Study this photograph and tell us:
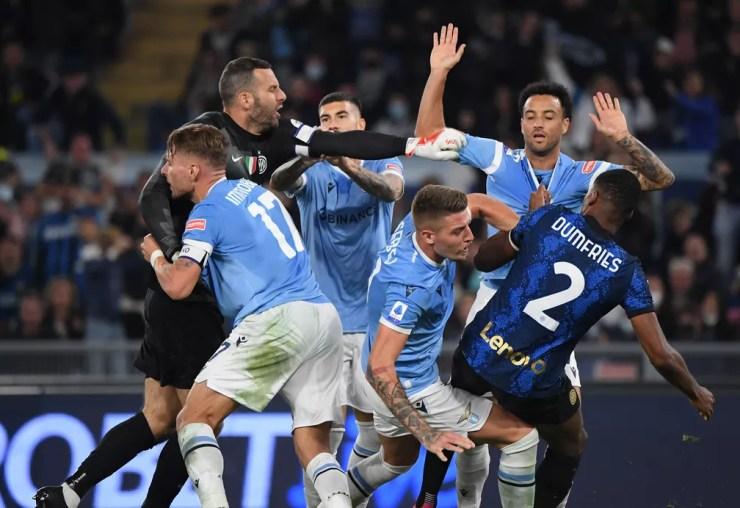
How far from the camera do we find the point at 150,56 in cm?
1712

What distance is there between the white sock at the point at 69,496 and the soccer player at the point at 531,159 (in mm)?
1876

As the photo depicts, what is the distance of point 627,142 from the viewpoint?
23.8 feet

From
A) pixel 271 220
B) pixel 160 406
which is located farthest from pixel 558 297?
pixel 160 406

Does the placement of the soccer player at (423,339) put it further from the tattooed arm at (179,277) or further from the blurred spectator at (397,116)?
the blurred spectator at (397,116)

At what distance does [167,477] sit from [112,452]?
300mm

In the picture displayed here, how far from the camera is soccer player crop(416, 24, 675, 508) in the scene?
7305 millimetres

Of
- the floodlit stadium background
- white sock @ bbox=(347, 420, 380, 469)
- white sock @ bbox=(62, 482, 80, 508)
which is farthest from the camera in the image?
the floodlit stadium background

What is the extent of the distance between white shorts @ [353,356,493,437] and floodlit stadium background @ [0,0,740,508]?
4.88 ft

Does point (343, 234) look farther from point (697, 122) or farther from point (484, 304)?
point (697, 122)

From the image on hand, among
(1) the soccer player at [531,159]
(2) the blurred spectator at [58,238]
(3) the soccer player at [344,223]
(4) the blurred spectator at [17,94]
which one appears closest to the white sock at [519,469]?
(1) the soccer player at [531,159]

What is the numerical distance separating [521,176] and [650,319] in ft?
3.51

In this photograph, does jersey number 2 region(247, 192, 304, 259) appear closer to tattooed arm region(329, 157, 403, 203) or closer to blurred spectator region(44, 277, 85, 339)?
tattooed arm region(329, 157, 403, 203)

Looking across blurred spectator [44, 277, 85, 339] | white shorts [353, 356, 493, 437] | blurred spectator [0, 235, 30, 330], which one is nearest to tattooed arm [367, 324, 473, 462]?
white shorts [353, 356, 493, 437]

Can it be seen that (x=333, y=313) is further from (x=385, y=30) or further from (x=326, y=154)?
(x=385, y=30)
